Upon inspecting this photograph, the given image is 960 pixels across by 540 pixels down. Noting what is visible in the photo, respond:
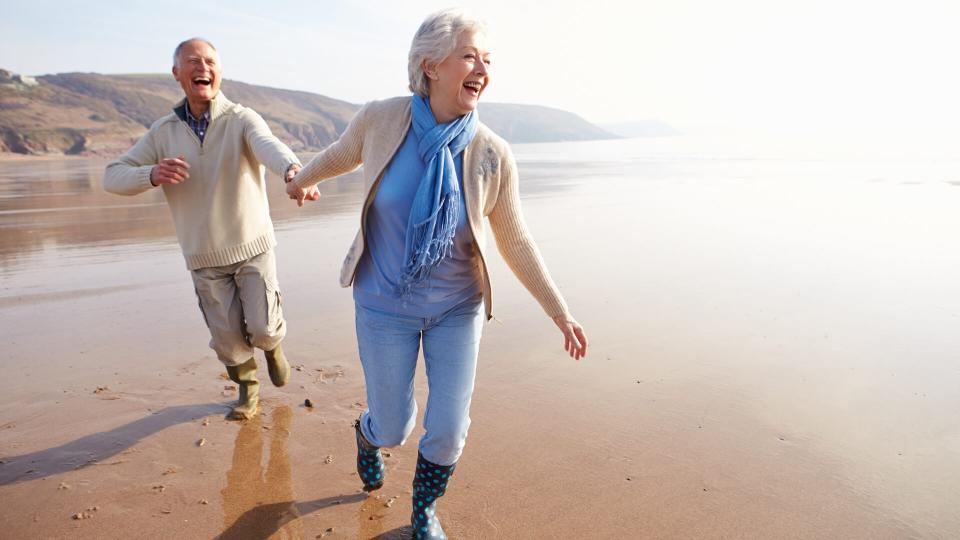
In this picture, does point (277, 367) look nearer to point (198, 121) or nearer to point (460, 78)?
point (198, 121)

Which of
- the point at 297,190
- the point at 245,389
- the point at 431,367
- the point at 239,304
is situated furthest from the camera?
the point at 245,389

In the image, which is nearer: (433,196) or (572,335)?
(433,196)

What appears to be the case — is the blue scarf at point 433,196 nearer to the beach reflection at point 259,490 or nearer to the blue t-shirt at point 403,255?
the blue t-shirt at point 403,255

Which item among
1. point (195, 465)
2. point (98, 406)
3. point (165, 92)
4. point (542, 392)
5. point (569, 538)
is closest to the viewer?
point (569, 538)

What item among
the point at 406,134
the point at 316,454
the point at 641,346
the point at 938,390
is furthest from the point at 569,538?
the point at 938,390

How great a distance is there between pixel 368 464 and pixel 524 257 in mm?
1209

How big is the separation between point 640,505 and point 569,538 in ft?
1.42

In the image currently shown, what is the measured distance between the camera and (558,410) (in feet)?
12.7

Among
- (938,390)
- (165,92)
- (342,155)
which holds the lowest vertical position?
(938,390)

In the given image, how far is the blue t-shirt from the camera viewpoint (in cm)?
246

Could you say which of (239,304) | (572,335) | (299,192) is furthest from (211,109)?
(572,335)

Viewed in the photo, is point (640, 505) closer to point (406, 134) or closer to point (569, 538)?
point (569, 538)

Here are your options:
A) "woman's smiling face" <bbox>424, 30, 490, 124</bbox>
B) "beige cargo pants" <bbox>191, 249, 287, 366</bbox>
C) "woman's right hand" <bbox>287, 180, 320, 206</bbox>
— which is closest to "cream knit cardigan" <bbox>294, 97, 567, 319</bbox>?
"woman's smiling face" <bbox>424, 30, 490, 124</bbox>

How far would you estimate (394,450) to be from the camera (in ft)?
11.2
